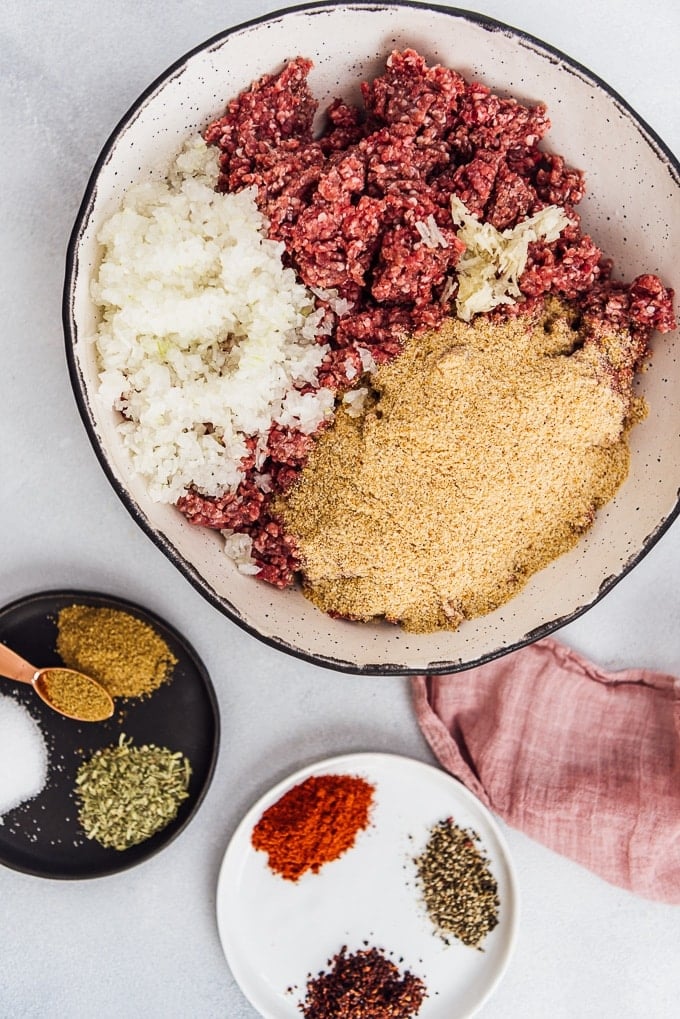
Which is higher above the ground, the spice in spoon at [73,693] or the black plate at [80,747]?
the spice in spoon at [73,693]

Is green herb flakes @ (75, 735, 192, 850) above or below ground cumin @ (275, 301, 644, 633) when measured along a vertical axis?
below

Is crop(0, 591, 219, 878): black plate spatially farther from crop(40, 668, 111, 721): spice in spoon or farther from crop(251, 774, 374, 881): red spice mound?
crop(251, 774, 374, 881): red spice mound

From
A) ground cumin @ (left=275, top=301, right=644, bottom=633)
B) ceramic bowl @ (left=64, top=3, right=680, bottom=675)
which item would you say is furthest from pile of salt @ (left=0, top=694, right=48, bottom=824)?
ground cumin @ (left=275, top=301, right=644, bottom=633)

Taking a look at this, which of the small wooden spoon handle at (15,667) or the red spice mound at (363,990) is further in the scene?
the red spice mound at (363,990)

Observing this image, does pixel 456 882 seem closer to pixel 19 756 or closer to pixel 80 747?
pixel 80 747

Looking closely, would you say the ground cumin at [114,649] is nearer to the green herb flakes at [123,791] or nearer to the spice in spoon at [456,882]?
the green herb flakes at [123,791]

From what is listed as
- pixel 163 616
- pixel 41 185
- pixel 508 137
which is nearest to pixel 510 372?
pixel 508 137

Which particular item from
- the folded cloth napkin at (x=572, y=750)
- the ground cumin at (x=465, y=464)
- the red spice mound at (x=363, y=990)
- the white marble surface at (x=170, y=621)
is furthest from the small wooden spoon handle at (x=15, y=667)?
the red spice mound at (x=363, y=990)
